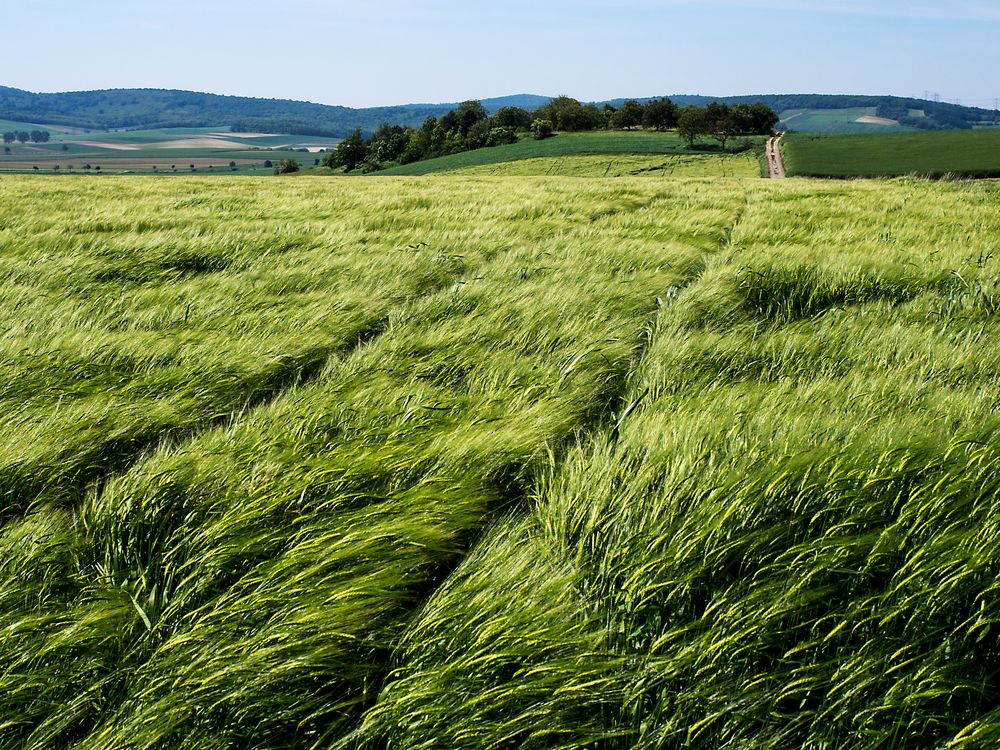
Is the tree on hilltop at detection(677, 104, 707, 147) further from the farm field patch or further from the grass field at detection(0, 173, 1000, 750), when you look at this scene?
the grass field at detection(0, 173, 1000, 750)

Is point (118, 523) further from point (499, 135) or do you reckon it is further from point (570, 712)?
point (499, 135)

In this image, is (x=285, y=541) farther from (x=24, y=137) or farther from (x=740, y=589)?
(x=24, y=137)

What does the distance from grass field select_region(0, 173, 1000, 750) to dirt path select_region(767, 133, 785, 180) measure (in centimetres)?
5324

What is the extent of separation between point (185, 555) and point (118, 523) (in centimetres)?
26

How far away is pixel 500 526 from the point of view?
1.78 m

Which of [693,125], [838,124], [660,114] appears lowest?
[693,125]

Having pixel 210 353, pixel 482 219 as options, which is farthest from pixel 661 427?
pixel 482 219

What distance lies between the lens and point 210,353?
292cm

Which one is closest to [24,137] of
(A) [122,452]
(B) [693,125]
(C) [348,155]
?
(C) [348,155]

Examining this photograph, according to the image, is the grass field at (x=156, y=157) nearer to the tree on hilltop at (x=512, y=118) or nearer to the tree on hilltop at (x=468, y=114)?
the tree on hilltop at (x=468, y=114)

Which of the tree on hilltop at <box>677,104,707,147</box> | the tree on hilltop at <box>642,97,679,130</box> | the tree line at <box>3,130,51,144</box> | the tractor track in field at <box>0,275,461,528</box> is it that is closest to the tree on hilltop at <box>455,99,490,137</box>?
the tree on hilltop at <box>642,97,679,130</box>

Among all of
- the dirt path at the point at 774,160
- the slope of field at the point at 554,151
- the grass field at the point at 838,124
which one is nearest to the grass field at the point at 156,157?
the slope of field at the point at 554,151

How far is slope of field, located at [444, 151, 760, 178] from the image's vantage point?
4881 centimetres

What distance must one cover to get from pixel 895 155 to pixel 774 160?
32.9ft
